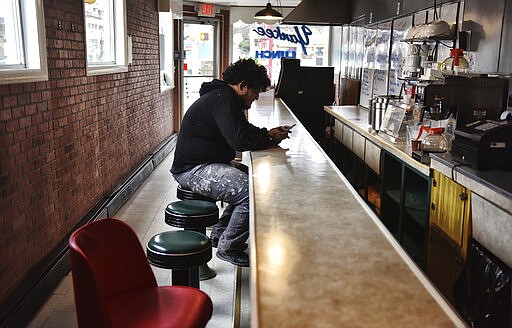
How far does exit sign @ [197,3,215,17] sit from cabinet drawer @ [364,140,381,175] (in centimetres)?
699

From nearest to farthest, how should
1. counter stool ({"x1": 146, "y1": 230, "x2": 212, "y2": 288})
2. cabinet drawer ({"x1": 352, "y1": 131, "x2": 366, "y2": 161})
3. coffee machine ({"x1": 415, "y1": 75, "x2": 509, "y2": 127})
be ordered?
1. counter stool ({"x1": 146, "y1": 230, "x2": 212, "y2": 288})
2. coffee machine ({"x1": 415, "y1": 75, "x2": 509, "y2": 127})
3. cabinet drawer ({"x1": 352, "y1": 131, "x2": 366, "y2": 161})

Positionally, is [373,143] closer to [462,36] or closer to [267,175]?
[462,36]

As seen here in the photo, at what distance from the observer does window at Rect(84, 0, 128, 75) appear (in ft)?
16.4

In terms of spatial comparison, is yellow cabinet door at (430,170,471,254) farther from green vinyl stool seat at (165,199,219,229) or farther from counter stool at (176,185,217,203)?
counter stool at (176,185,217,203)

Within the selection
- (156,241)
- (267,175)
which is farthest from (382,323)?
(156,241)

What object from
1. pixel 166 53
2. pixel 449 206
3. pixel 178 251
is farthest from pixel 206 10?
pixel 178 251

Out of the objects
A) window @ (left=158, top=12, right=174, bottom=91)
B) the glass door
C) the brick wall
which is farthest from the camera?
the glass door

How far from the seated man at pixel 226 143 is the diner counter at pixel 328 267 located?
88 centimetres

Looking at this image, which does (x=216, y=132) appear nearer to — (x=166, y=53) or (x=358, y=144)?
(x=358, y=144)

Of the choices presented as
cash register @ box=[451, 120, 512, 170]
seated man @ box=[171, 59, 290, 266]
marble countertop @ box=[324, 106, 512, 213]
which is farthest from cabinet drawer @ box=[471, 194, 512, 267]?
seated man @ box=[171, 59, 290, 266]

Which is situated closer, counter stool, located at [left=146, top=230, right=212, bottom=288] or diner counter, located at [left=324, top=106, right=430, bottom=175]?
counter stool, located at [left=146, top=230, right=212, bottom=288]

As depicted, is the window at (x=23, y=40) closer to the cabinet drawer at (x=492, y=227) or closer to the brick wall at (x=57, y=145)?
the brick wall at (x=57, y=145)

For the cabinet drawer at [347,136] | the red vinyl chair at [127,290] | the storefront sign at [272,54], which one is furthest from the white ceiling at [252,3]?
the red vinyl chair at [127,290]

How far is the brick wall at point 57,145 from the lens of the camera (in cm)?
301
